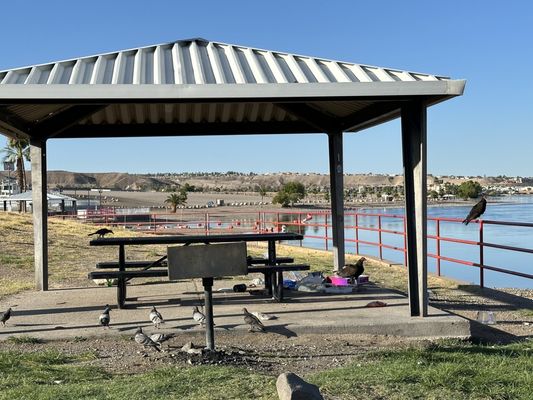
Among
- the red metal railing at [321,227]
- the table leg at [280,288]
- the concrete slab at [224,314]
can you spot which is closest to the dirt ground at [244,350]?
the concrete slab at [224,314]

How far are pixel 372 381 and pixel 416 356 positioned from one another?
41.1 inches

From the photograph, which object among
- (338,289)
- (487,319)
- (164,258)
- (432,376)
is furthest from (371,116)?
(432,376)

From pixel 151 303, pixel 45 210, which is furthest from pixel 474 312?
pixel 45 210

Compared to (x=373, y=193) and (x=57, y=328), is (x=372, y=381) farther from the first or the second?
(x=373, y=193)

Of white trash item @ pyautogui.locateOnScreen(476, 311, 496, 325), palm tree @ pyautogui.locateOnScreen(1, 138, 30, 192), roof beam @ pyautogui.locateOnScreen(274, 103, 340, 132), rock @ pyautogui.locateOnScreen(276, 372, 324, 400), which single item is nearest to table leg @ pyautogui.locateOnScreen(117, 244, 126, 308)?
roof beam @ pyautogui.locateOnScreen(274, 103, 340, 132)

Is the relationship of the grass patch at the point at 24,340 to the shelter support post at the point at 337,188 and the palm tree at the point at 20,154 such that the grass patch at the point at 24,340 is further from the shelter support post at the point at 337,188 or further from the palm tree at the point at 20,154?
the palm tree at the point at 20,154

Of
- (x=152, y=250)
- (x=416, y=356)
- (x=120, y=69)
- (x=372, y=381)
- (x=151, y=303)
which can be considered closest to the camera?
(x=372, y=381)

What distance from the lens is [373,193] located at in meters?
118

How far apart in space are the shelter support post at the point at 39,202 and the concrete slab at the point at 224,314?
0.53 m

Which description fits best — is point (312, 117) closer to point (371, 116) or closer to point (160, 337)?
point (371, 116)

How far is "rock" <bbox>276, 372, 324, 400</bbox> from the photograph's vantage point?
14.2 ft

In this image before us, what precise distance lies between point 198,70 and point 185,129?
3567 mm

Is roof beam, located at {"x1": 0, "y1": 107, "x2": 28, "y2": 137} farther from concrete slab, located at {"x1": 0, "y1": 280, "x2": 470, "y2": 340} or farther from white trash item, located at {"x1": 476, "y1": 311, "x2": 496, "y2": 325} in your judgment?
white trash item, located at {"x1": 476, "y1": 311, "x2": 496, "y2": 325}

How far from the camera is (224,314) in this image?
8.23m
